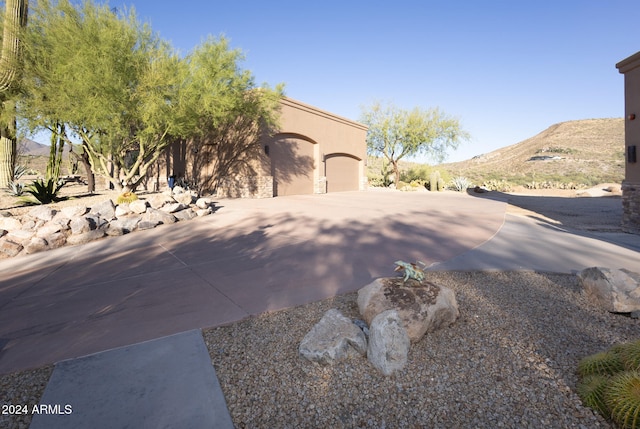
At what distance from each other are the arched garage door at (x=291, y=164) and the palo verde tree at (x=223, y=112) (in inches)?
60.4

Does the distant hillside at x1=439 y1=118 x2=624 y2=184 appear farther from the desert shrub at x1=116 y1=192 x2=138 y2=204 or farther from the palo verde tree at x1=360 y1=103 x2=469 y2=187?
the desert shrub at x1=116 y1=192 x2=138 y2=204

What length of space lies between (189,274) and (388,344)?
3.72 meters

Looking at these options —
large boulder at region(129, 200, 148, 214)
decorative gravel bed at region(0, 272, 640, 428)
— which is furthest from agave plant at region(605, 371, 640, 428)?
large boulder at region(129, 200, 148, 214)

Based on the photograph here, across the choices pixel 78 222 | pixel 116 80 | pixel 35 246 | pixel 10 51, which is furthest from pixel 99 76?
pixel 35 246

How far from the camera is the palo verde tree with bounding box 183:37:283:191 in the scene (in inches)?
564

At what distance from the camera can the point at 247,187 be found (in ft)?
63.1

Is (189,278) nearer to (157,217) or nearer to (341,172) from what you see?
(157,217)

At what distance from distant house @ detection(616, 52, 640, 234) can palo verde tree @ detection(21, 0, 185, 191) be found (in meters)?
13.8

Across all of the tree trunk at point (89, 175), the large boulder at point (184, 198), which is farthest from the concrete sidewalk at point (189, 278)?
A: the tree trunk at point (89, 175)

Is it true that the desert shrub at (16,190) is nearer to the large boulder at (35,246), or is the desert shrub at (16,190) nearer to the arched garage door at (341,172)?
the large boulder at (35,246)

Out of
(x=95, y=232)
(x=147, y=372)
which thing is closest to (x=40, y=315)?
(x=147, y=372)

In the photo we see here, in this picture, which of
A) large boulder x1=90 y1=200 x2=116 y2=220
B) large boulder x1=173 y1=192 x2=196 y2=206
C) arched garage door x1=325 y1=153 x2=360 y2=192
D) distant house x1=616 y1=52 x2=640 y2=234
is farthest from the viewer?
arched garage door x1=325 y1=153 x2=360 y2=192

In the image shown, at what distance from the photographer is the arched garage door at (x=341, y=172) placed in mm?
24844

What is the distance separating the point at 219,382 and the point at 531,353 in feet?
8.72
